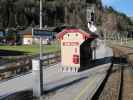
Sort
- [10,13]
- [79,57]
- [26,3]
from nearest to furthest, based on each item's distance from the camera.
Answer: [79,57]
[10,13]
[26,3]

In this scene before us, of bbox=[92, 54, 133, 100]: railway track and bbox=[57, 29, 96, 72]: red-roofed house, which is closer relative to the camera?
bbox=[92, 54, 133, 100]: railway track

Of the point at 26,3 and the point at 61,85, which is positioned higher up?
the point at 26,3

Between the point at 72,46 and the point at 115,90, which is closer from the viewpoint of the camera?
the point at 115,90

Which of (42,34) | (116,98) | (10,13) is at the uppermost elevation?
(10,13)

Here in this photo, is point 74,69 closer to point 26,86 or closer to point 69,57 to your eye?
point 69,57

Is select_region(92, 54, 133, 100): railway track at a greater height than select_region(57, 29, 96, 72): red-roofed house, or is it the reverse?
select_region(57, 29, 96, 72): red-roofed house

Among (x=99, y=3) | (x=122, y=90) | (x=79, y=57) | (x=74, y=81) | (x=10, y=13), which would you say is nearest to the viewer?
(x=122, y=90)

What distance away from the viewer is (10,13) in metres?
127

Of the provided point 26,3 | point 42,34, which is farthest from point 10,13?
point 42,34

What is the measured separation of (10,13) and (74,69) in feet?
344

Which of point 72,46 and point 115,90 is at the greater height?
point 72,46

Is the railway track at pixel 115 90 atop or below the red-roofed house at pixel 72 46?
below

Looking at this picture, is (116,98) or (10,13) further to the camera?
(10,13)

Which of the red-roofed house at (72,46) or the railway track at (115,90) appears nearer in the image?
the railway track at (115,90)
